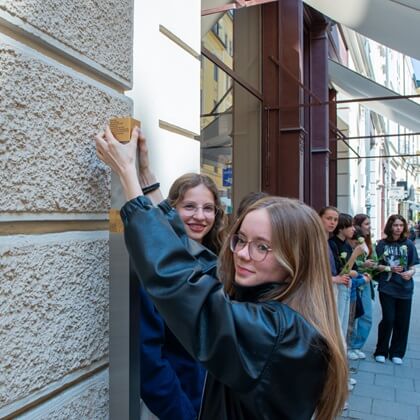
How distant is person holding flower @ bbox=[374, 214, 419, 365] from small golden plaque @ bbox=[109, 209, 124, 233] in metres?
5.04

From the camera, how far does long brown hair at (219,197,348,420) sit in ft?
4.17

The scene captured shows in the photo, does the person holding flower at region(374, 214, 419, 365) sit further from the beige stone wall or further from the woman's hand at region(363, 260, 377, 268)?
the beige stone wall

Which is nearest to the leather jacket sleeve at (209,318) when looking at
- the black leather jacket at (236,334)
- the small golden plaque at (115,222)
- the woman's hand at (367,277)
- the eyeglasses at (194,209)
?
the black leather jacket at (236,334)

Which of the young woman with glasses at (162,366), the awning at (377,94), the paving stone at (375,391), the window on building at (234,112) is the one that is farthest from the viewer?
the awning at (377,94)

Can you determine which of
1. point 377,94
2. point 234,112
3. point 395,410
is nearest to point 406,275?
point 395,410

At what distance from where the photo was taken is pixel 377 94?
887 cm

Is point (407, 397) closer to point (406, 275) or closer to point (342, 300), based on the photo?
point (342, 300)

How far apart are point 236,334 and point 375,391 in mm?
4612

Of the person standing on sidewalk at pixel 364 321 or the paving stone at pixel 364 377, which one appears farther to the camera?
the person standing on sidewalk at pixel 364 321

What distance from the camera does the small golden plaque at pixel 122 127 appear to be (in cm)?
150

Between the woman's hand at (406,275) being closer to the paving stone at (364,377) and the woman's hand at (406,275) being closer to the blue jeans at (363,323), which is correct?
the blue jeans at (363,323)

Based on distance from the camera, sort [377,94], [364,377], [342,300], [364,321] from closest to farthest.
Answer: [342,300], [364,377], [364,321], [377,94]

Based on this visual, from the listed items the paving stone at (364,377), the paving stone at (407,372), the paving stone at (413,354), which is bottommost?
the paving stone at (413,354)

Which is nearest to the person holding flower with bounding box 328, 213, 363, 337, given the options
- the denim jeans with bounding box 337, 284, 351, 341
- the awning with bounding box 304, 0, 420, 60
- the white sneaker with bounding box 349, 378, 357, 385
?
the denim jeans with bounding box 337, 284, 351, 341
